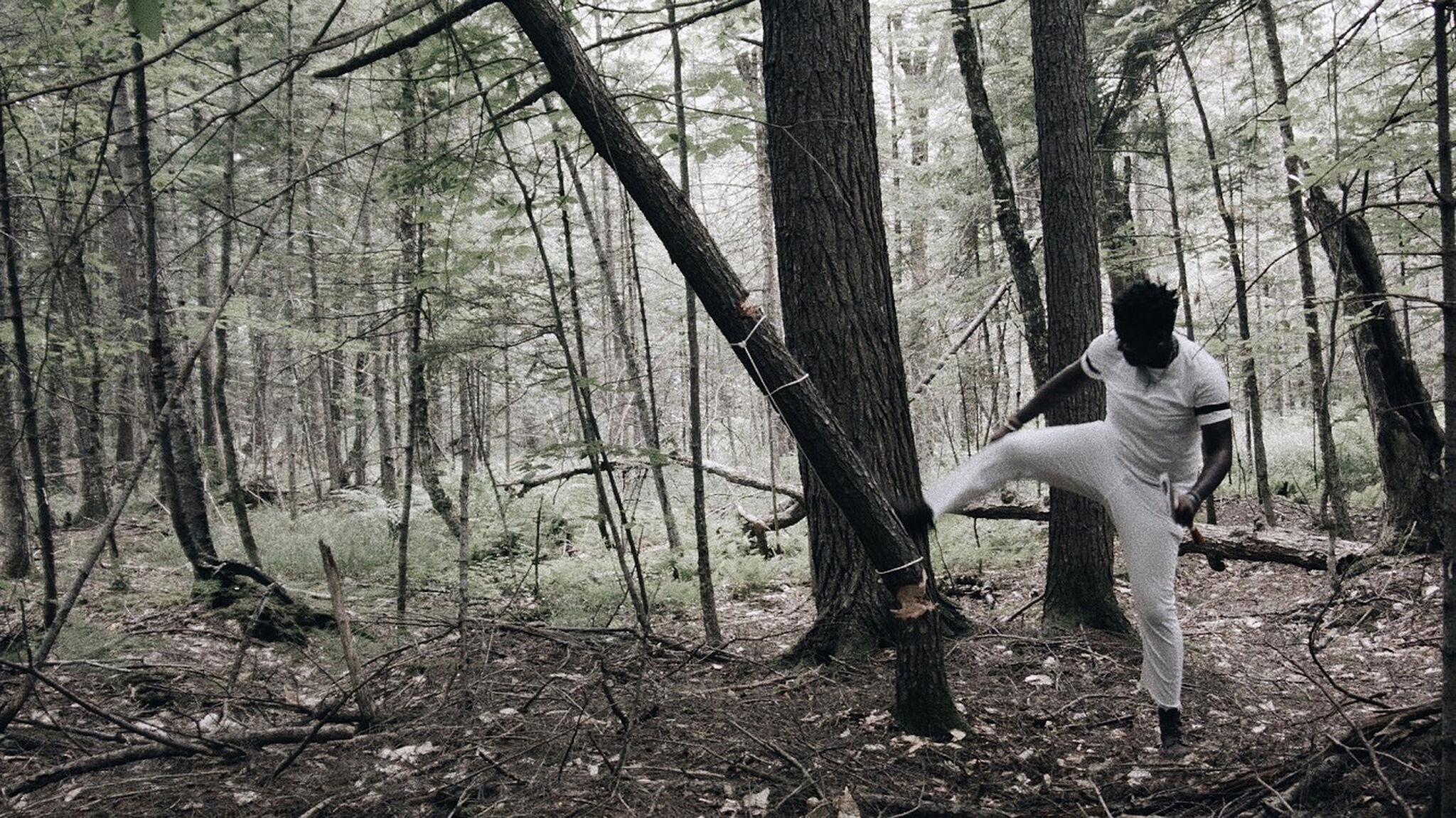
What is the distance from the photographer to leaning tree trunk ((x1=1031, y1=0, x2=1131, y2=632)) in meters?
5.57

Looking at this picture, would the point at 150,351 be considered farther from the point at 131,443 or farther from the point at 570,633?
the point at 131,443

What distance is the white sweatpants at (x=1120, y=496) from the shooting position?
3.70 m

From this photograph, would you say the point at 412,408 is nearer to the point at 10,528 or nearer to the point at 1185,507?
the point at 1185,507

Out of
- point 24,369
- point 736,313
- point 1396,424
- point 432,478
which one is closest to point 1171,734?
point 736,313

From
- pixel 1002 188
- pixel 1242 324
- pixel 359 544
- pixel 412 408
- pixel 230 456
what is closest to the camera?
pixel 412 408

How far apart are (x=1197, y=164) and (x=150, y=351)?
39.7 feet

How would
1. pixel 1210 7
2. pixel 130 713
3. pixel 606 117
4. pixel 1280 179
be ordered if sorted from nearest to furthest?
pixel 606 117
pixel 130 713
pixel 1210 7
pixel 1280 179

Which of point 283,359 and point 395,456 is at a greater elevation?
point 283,359

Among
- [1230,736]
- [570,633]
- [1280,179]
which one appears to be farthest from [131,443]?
[1280,179]

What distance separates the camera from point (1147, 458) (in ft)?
12.2

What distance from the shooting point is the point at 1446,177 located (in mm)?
2082

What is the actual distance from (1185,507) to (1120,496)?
0.37 metres

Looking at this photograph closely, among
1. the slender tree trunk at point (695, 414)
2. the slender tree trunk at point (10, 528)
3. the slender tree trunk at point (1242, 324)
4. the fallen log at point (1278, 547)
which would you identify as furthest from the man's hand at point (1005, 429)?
the slender tree trunk at point (10, 528)

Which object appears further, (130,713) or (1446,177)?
(130,713)
